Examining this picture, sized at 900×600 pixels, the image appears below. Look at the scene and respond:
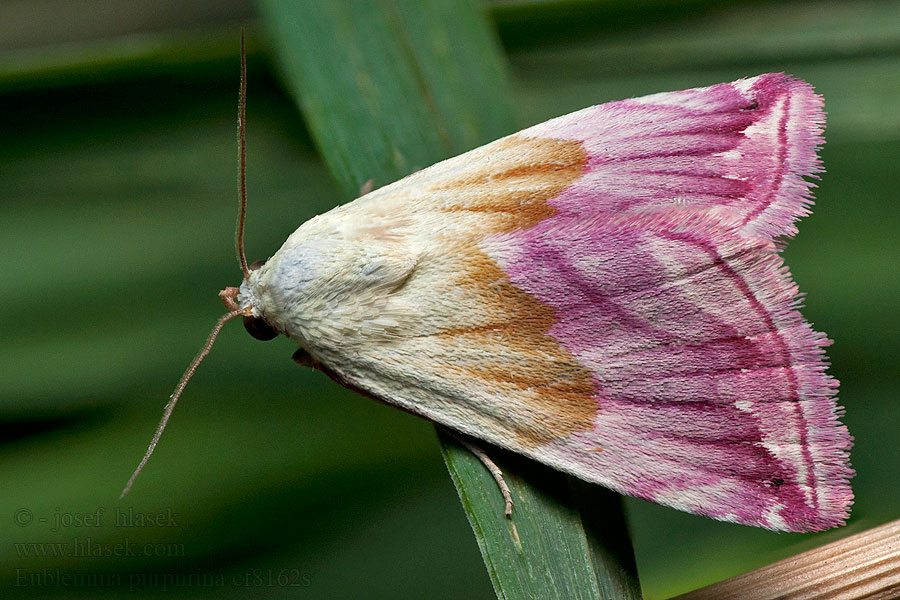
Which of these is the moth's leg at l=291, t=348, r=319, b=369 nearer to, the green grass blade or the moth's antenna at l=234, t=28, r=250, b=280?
the moth's antenna at l=234, t=28, r=250, b=280

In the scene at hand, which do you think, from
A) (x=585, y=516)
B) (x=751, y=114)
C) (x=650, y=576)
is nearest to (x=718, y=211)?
(x=751, y=114)

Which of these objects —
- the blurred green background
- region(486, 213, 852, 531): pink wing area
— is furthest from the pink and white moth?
the blurred green background

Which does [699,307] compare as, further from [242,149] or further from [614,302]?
[242,149]

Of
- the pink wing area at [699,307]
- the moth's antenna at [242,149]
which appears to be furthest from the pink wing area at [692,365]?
the moth's antenna at [242,149]

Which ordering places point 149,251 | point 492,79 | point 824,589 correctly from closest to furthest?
point 824,589 < point 492,79 < point 149,251

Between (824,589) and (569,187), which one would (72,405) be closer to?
(569,187)

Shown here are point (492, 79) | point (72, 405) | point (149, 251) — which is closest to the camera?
point (492, 79)

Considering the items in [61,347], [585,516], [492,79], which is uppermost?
[492,79]
